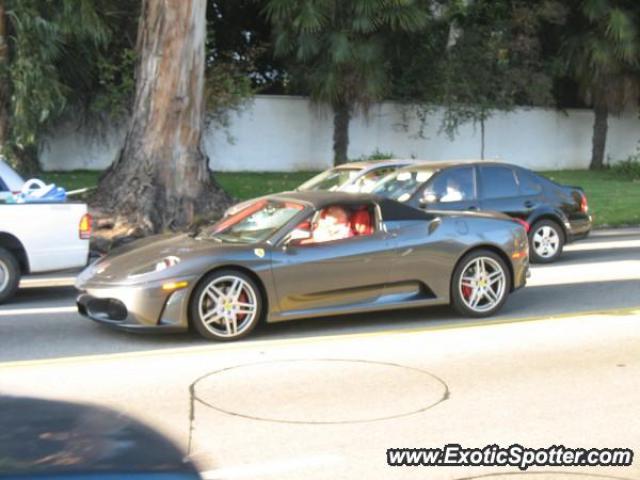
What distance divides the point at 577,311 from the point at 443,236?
1806 mm

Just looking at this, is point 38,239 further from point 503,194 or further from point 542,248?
point 542,248

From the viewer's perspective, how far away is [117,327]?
794 cm

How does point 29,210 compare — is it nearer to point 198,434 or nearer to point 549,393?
point 198,434

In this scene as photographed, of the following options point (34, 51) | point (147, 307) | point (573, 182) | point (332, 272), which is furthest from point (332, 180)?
point (573, 182)

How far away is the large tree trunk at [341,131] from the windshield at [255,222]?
60.3 ft

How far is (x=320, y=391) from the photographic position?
636 centimetres

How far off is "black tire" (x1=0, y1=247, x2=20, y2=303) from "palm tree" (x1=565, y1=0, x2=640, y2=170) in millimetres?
22688

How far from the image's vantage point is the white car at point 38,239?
9883mm

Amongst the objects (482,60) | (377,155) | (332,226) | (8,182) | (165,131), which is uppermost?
(482,60)

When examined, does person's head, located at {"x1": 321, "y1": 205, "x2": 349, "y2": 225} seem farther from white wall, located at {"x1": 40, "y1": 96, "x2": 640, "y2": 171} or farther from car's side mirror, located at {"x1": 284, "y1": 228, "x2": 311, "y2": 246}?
white wall, located at {"x1": 40, "y1": 96, "x2": 640, "y2": 171}

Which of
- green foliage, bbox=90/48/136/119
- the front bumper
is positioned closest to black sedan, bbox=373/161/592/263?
the front bumper

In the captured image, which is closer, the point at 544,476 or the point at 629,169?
the point at 544,476

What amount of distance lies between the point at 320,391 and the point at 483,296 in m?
3.28

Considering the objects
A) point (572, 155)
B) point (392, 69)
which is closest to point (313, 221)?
point (392, 69)
